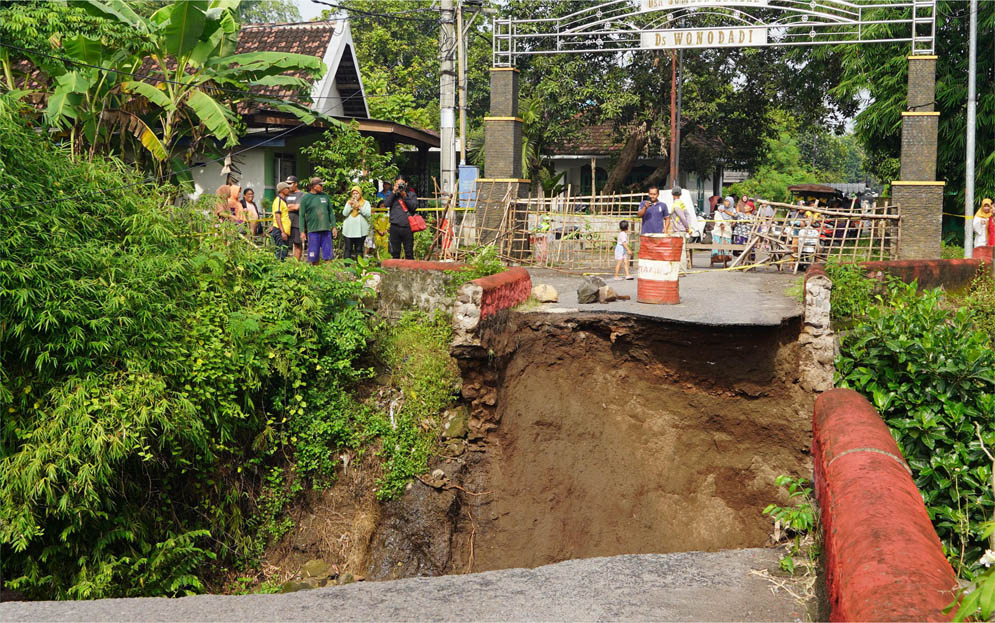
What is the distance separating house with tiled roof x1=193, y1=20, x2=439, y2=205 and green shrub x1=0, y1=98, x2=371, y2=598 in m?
7.05

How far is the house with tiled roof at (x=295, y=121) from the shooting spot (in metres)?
18.0

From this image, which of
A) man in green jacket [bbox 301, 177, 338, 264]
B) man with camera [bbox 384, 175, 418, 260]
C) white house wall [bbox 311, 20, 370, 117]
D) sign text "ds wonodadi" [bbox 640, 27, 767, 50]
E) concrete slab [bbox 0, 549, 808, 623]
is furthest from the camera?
white house wall [bbox 311, 20, 370, 117]

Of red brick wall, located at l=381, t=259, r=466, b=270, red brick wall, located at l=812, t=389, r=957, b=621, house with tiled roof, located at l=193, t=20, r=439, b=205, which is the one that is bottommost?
red brick wall, located at l=812, t=389, r=957, b=621

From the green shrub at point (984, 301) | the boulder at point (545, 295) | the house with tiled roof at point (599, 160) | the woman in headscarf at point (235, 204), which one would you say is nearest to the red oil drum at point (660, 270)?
the boulder at point (545, 295)

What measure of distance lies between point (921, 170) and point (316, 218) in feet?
38.9

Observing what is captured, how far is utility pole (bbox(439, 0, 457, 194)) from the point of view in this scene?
17.4 meters

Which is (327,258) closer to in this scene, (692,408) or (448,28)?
(692,408)

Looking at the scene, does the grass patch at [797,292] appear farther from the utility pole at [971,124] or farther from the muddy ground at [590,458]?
the utility pole at [971,124]

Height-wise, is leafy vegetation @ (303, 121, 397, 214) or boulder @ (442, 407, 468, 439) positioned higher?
leafy vegetation @ (303, 121, 397, 214)

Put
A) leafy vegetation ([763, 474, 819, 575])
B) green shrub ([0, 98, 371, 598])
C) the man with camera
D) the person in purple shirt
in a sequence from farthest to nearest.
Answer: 1. the person in purple shirt
2. the man with camera
3. green shrub ([0, 98, 371, 598])
4. leafy vegetation ([763, 474, 819, 575])

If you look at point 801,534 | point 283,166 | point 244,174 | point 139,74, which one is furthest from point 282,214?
point 801,534

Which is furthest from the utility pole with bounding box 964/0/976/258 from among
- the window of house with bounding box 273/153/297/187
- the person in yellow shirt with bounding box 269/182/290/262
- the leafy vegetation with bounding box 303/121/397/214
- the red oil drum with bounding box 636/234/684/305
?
the window of house with bounding box 273/153/297/187

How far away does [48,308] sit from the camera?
7215 millimetres

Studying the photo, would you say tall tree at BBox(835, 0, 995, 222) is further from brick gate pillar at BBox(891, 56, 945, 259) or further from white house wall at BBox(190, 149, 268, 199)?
white house wall at BBox(190, 149, 268, 199)
